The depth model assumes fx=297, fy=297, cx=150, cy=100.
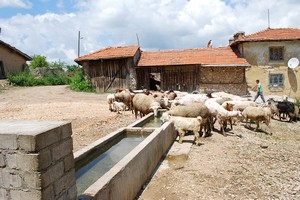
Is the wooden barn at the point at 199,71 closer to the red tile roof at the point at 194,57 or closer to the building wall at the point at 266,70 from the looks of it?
the red tile roof at the point at 194,57

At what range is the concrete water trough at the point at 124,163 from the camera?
432cm

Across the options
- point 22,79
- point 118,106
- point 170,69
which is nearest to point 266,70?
point 170,69

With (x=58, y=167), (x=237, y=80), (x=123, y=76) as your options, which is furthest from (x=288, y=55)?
(x=58, y=167)

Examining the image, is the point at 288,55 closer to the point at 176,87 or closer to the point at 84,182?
the point at 176,87

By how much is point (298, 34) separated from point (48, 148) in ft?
82.0

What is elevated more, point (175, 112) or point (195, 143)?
point (175, 112)

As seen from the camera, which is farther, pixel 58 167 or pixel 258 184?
pixel 258 184

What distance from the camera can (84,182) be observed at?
5.61 metres

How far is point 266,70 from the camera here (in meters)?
23.8

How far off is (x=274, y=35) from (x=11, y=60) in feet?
81.9

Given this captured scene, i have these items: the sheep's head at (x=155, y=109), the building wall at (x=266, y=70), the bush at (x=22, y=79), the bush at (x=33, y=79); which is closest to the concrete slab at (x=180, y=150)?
the sheep's head at (x=155, y=109)

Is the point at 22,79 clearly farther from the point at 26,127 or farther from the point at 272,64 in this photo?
the point at 26,127

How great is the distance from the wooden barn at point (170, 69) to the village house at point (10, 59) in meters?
8.82

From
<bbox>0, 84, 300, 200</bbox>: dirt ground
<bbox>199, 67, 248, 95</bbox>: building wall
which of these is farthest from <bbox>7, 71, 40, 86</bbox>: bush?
<bbox>0, 84, 300, 200</bbox>: dirt ground
